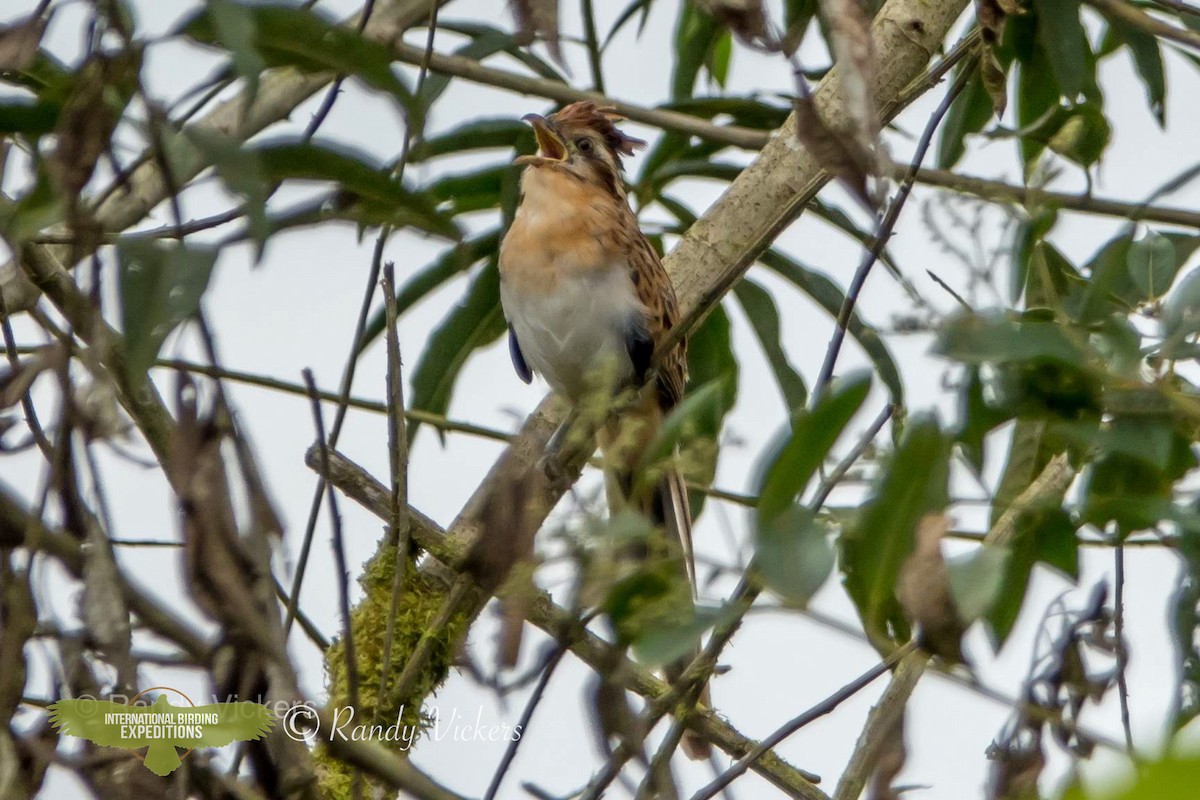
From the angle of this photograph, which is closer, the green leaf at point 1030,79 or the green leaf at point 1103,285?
the green leaf at point 1103,285

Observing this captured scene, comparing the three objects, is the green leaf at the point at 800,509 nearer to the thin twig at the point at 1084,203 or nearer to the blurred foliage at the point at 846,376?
the blurred foliage at the point at 846,376

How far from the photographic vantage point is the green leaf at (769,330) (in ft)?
13.0

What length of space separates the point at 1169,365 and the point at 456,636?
167cm

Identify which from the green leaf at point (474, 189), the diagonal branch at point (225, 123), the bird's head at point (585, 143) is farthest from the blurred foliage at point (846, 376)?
the bird's head at point (585, 143)

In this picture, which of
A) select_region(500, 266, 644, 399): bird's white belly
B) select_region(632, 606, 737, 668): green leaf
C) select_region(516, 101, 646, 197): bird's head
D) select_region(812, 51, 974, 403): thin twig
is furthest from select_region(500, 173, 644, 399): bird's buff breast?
select_region(632, 606, 737, 668): green leaf

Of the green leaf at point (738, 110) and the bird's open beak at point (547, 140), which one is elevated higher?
the bird's open beak at point (547, 140)

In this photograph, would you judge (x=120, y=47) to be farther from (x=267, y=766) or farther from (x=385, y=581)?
(x=385, y=581)

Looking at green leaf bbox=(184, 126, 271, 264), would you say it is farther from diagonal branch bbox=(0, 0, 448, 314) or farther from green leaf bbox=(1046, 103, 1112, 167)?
green leaf bbox=(1046, 103, 1112, 167)

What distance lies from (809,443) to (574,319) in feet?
10.6

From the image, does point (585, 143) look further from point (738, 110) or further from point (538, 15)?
point (538, 15)

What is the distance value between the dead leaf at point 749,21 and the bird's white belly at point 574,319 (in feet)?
9.76

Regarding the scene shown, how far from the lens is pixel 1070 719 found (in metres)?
1.48

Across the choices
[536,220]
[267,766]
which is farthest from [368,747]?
[536,220]

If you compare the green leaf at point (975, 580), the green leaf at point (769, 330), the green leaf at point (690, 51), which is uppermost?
the green leaf at point (690, 51)
